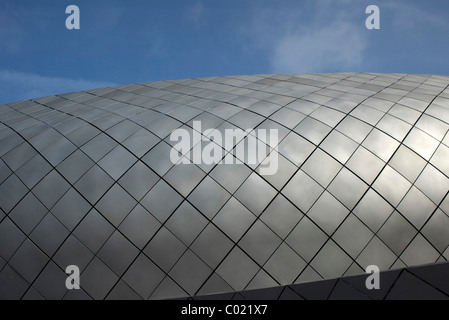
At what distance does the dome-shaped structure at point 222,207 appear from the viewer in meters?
10.3

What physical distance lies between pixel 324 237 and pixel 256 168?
3399 millimetres

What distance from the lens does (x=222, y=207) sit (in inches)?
420

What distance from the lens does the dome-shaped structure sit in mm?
10273

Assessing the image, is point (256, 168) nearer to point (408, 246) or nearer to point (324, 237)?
point (324, 237)

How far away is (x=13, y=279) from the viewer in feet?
35.8

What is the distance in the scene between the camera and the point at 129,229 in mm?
10625

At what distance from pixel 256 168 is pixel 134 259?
544cm
